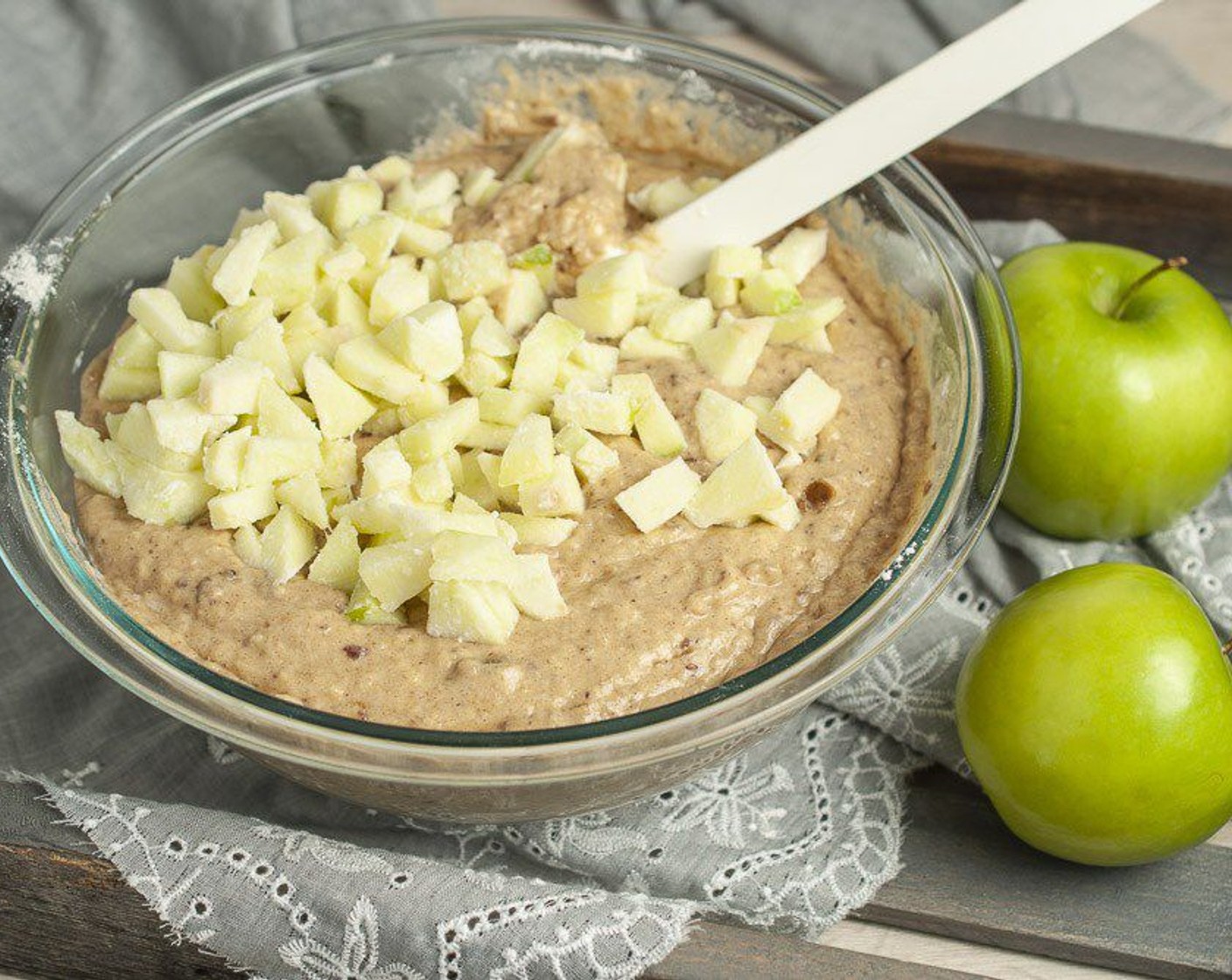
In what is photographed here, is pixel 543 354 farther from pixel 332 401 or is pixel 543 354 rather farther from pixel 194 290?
pixel 194 290

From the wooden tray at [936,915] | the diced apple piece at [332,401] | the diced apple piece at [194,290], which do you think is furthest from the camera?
the diced apple piece at [194,290]

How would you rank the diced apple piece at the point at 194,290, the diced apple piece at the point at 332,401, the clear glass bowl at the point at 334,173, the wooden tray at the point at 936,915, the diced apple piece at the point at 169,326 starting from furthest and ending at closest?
the diced apple piece at the point at 194,290
the diced apple piece at the point at 169,326
the diced apple piece at the point at 332,401
the wooden tray at the point at 936,915
the clear glass bowl at the point at 334,173

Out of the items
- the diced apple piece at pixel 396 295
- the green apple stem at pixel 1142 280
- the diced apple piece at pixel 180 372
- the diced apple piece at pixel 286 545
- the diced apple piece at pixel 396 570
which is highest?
the diced apple piece at pixel 180 372

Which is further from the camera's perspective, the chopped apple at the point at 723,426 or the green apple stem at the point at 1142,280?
the green apple stem at the point at 1142,280

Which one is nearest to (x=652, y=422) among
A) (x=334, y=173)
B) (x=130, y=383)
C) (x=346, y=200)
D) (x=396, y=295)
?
(x=396, y=295)

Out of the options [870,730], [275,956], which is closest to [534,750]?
[275,956]

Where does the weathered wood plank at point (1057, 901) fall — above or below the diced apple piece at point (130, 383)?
below

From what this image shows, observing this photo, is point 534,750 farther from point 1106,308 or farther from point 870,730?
point 1106,308

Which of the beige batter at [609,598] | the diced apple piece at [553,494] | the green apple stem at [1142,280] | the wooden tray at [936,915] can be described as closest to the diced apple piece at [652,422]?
the beige batter at [609,598]

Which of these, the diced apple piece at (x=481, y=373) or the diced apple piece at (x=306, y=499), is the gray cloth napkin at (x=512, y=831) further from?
the diced apple piece at (x=481, y=373)
